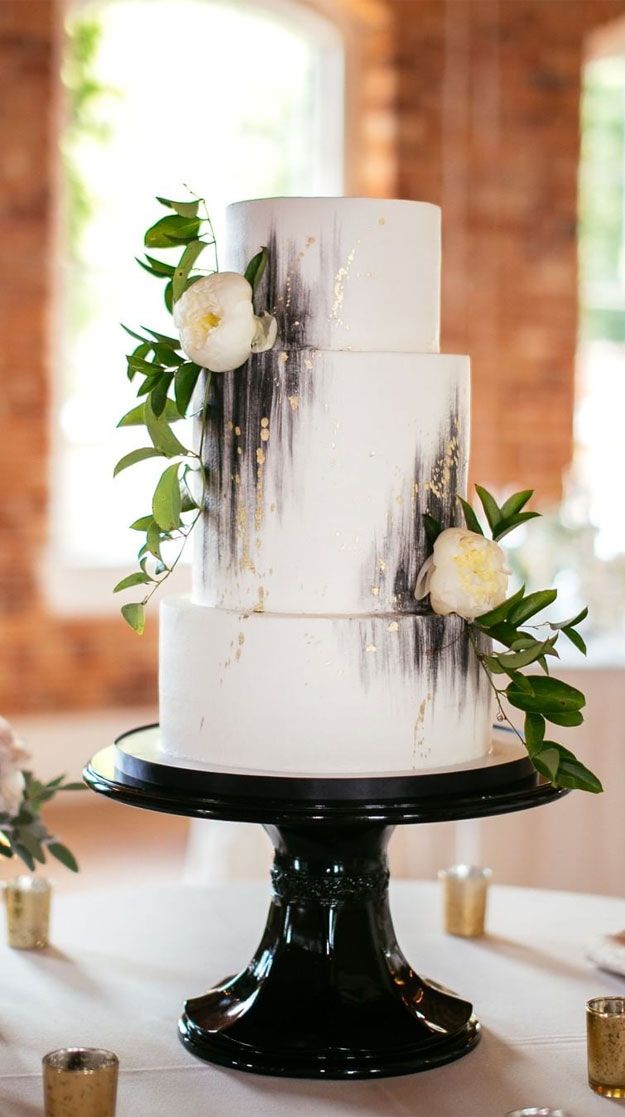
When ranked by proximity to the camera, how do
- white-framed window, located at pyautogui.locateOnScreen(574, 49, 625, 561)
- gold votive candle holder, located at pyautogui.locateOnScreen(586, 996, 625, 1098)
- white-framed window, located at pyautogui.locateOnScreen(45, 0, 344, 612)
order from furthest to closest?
1. white-framed window, located at pyautogui.locateOnScreen(574, 49, 625, 561)
2. white-framed window, located at pyautogui.locateOnScreen(45, 0, 344, 612)
3. gold votive candle holder, located at pyautogui.locateOnScreen(586, 996, 625, 1098)

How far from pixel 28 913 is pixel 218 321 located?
0.85m

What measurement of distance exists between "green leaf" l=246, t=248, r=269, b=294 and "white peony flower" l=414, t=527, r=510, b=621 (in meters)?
0.35

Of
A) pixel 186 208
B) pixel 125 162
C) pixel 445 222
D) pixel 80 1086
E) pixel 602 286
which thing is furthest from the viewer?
pixel 602 286

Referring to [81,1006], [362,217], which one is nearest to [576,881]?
[81,1006]

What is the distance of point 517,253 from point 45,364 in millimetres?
2183

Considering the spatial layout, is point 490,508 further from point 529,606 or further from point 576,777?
point 576,777

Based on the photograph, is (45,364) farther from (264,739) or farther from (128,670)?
(264,739)

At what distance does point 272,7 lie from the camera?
20.1 ft

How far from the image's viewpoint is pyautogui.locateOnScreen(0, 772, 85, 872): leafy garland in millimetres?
1839

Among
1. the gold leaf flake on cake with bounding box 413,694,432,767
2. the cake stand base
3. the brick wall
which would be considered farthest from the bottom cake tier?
the brick wall

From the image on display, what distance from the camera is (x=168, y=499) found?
→ 167 cm

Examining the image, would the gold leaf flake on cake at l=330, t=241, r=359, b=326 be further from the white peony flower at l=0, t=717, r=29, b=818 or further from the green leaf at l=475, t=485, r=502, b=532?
the white peony flower at l=0, t=717, r=29, b=818

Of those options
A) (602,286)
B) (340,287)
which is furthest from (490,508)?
(602,286)

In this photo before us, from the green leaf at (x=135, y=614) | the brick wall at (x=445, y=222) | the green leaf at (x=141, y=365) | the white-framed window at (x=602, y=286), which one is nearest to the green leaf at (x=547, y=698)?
the green leaf at (x=135, y=614)
